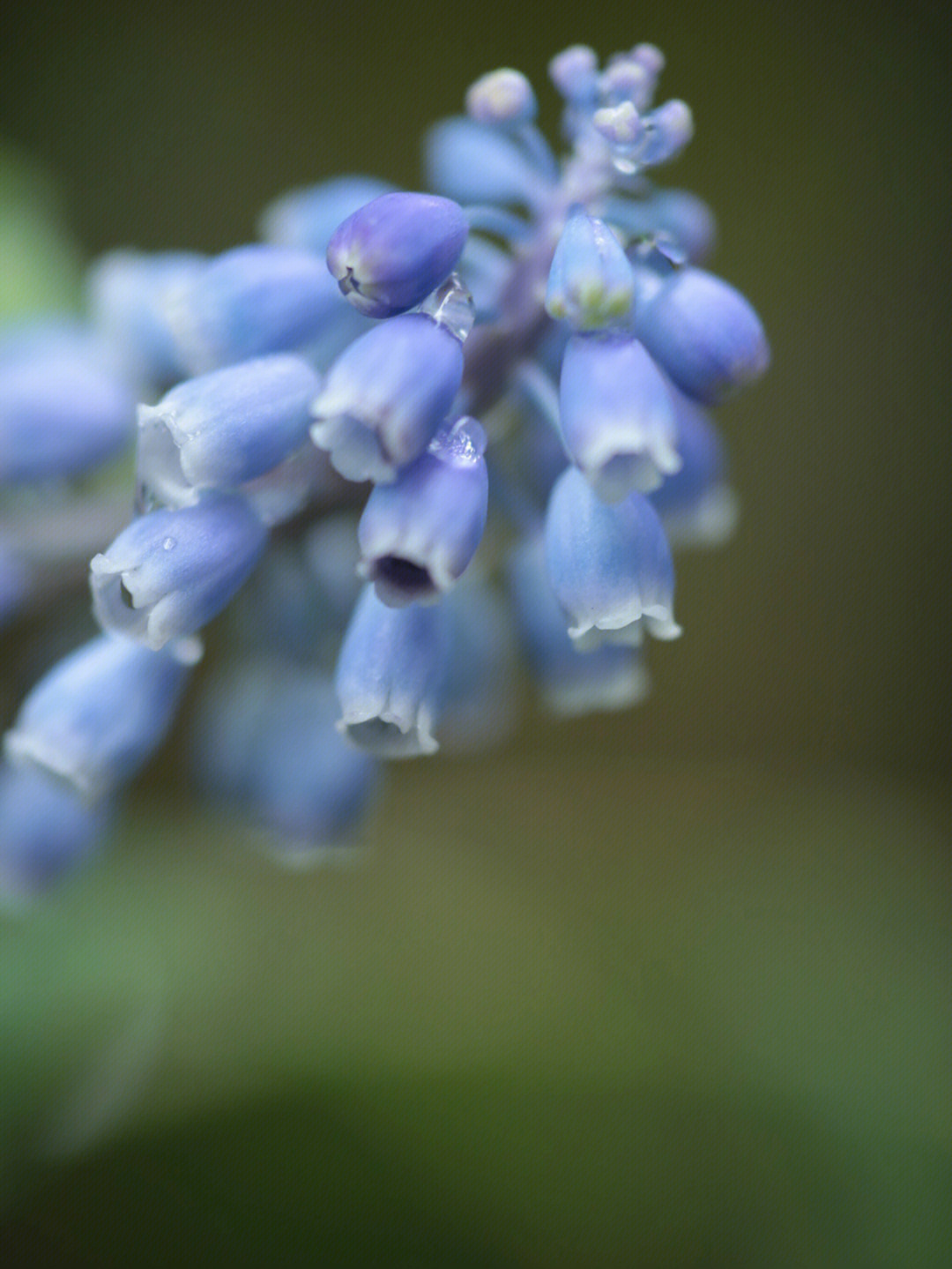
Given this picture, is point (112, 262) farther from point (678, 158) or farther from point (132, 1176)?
point (678, 158)

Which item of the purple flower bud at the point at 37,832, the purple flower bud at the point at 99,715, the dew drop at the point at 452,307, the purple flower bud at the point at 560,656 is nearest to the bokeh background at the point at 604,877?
the purple flower bud at the point at 37,832

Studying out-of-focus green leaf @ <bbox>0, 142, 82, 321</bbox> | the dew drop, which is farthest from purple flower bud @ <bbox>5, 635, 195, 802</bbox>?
out-of-focus green leaf @ <bbox>0, 142, 82, 321</bbox>

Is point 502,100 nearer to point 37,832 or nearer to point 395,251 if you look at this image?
point 395,251

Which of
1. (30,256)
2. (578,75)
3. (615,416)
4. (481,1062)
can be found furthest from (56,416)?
(481,1062)

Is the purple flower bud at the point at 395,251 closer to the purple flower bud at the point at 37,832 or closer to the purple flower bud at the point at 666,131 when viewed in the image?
the purple flower bud at the point at 666,131

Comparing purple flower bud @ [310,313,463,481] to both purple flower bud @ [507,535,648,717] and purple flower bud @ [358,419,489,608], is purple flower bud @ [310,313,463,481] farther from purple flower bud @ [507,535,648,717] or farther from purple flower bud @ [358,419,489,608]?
purple flower bud @ [507,535,648,717]
